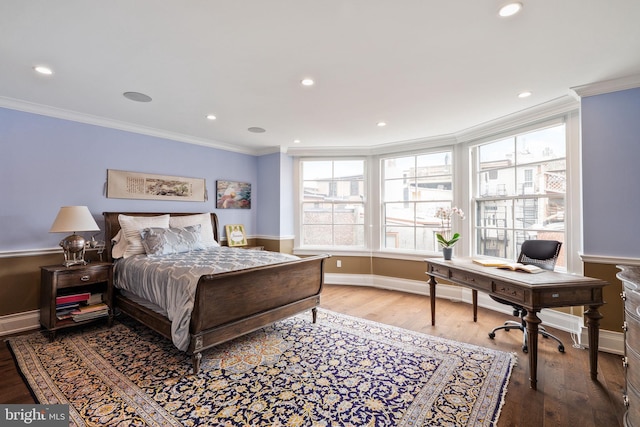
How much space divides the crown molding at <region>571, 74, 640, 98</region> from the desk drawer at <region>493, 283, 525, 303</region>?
2044mm

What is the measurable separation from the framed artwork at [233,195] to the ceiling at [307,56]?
1538 mm

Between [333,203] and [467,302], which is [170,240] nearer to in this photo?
[333,203]

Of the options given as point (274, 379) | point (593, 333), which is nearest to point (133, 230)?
point (274, 379)

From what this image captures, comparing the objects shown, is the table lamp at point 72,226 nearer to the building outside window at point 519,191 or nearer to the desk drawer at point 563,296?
the desk drawer at point 563,296

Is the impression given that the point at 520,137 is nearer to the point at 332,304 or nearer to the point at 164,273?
the point at 332,304

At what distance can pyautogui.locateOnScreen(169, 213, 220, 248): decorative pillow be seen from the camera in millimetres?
4109

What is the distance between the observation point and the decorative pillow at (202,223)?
411cm

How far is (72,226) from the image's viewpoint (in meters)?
2.96

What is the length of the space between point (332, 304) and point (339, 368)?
5.58ft

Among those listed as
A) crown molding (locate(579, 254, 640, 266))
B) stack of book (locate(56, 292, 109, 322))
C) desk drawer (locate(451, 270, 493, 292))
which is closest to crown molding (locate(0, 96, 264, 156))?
stack of book (locate(56, 292, 109, 322))

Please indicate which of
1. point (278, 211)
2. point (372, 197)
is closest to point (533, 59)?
point (372, 197)

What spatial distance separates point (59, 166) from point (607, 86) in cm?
571

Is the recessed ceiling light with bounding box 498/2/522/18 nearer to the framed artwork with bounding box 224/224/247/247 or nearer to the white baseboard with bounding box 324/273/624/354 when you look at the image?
the white baseboard with bounding box 324/273/624/354

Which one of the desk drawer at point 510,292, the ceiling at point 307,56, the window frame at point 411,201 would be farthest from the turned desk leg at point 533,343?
the window frame at point 411,201
